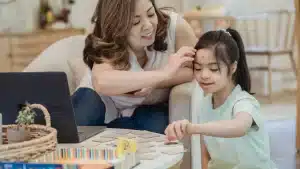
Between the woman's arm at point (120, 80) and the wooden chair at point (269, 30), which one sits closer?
the woman's arm at point (120, 80)

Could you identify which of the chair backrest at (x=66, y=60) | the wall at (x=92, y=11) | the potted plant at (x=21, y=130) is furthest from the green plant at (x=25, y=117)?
the wall at (x=92, y=11)

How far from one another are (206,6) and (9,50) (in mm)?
2229

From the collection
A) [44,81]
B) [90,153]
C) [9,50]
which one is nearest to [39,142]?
[90,153]

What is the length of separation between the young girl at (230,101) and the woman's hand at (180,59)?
0.03 meters

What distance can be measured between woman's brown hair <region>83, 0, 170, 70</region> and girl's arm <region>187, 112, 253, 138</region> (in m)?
0.57

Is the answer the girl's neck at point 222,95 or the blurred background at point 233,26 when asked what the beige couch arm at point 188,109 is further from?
the blurred background at point 233,26

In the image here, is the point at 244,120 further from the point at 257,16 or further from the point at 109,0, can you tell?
the point at 257,16

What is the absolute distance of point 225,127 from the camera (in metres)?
1.52

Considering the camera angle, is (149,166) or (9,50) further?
(9,50)

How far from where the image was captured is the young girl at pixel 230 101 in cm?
166

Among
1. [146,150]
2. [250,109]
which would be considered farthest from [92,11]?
[146,150]

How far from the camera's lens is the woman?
195cm

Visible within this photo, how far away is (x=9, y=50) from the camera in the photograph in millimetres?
4723

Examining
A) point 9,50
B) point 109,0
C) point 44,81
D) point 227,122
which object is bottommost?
point 9,50
